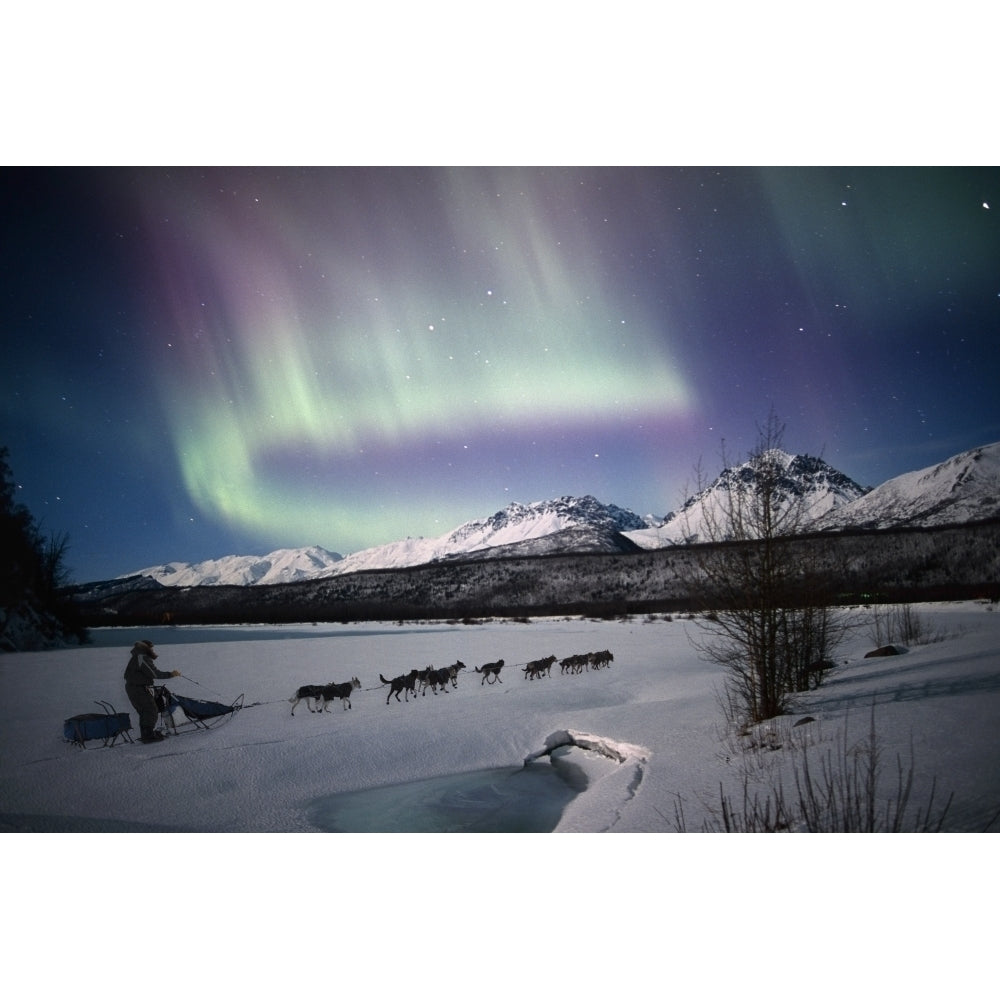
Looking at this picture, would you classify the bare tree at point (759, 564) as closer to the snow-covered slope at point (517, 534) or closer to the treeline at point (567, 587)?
the treeline at point (567, 587)

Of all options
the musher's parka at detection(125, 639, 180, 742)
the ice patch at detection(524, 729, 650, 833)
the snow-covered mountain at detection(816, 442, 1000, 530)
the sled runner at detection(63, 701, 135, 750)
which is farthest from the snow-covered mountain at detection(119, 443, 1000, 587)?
the ice patch at detection(524, 729, 650, 833)

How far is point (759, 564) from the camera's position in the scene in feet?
14.8

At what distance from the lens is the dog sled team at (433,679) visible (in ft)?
18.0

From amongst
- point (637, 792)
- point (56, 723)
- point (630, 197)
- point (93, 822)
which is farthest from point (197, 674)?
point (630, 197)

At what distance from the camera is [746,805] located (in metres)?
3.12

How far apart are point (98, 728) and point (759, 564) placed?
19.9ft

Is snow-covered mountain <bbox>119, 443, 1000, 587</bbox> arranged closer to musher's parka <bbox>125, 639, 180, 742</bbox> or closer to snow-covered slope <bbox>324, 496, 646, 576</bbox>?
snow-covered slope <bbox>324, 496, 646, 576</bbox>

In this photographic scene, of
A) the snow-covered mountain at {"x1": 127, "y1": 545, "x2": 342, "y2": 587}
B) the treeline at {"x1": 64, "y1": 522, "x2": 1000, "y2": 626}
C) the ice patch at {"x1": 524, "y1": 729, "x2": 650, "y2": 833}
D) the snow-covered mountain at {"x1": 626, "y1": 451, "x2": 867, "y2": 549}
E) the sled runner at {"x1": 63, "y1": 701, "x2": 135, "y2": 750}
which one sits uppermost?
the snow-covered mountain at {"x1": 626, "y1": 451, "x2": 867, "y2": 549}

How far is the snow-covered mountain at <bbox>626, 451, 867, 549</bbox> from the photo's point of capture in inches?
177

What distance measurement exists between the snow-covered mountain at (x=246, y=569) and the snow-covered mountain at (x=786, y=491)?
14.4 ft

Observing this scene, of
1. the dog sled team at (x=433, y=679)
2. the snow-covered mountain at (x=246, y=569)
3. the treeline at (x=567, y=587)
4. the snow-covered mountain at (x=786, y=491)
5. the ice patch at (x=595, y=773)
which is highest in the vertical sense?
the snow-covered mountain at (x=786, y=491)

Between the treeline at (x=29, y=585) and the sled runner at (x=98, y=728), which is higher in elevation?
the treeline at (x=29, y=585)

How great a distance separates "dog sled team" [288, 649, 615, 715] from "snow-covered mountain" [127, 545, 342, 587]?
161cm


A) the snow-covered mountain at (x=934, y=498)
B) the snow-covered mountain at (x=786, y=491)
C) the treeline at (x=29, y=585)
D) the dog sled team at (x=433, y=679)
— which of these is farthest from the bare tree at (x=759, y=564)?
the treeline at (x=29, y=585)
